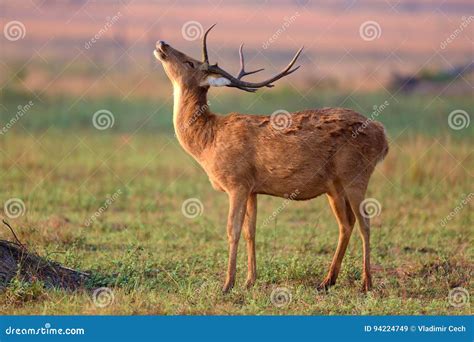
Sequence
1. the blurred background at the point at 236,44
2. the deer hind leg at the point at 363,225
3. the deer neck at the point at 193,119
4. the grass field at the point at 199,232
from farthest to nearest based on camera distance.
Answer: the blurred background at the point at 236,44 < the deer neck at the point at 193,119 < the deer hind leg at the point at 363,225 < the grass field at the point at 199,232

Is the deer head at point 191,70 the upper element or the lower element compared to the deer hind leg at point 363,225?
upper

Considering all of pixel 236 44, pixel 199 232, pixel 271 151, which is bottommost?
pixel 199 232

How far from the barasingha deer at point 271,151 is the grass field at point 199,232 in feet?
2.17

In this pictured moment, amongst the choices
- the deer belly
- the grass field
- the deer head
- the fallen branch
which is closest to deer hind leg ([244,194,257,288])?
the grass field

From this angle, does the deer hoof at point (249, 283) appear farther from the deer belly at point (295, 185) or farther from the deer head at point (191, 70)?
the deer head at point (191, 70)

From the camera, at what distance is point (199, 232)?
1345 cm

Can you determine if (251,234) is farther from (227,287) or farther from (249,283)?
(227,287)

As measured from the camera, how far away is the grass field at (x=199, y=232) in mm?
9648

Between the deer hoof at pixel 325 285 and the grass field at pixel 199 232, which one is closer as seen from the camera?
the grass field at pixel 199 232

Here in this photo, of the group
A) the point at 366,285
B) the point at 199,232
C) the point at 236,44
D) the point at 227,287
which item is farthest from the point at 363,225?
the point at 236,44

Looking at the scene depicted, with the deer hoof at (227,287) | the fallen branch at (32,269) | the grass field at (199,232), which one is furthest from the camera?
the deer hoof at (227,287)

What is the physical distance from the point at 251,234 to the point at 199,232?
274 cm

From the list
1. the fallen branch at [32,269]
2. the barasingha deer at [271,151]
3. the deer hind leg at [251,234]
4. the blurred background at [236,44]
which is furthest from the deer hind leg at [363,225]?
the blurred background at [236,44]

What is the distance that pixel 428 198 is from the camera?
15.8 meters
